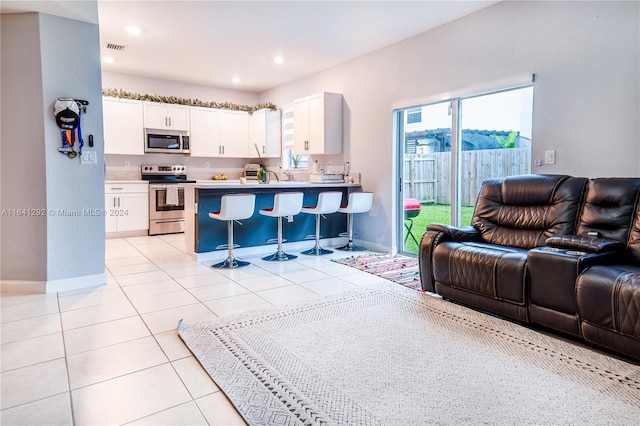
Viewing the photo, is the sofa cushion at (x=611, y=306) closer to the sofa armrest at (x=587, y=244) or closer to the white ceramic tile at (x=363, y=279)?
the sofa armrest at (x=587, y=244)

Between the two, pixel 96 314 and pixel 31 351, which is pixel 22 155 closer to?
pixel 96 314

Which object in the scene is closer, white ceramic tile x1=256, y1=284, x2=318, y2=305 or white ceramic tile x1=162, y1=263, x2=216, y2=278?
white ceramic tile x1=256, y1=284, x2=318, y2=305

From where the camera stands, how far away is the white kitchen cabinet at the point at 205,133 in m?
7.48

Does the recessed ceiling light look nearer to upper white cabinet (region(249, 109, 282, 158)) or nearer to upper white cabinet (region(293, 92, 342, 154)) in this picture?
upper white cabinet (region(293, 92, 342, 154))

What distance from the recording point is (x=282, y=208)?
4.86 metres

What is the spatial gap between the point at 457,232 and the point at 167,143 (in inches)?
222

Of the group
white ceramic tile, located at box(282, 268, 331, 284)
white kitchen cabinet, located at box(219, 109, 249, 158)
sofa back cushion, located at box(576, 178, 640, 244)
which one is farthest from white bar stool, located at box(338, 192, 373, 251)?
white kitchen cabinet, located at box(219, 109, 249, 158)

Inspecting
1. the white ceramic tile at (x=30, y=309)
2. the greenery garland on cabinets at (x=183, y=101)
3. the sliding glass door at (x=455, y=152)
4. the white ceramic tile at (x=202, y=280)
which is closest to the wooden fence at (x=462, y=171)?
the sliding glass door at (x=455, y=152)

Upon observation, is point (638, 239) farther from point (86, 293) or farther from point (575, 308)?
point (86, 293)

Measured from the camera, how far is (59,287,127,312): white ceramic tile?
3.33 metres

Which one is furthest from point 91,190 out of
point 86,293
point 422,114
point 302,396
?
point 422,114

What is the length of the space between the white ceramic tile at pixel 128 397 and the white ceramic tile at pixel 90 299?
1.50m

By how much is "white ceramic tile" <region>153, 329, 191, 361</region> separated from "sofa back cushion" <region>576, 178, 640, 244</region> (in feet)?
9.81

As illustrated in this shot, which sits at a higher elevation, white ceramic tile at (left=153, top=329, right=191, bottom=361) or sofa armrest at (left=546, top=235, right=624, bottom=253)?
sofa armrest at (left=546, top=235, right=624, bottom=253)
